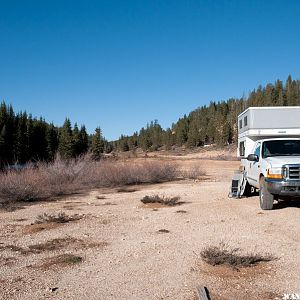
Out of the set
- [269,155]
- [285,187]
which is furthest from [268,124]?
[285,187]

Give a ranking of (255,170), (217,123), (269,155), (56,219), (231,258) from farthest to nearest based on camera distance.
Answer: (217,123), (255,170), (269,155), (56,219), (231,258)

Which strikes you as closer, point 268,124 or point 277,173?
point 277,173

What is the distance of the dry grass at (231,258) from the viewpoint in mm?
6232

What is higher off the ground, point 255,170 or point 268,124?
point 268,124

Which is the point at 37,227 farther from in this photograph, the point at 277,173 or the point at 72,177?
the point at 72,177

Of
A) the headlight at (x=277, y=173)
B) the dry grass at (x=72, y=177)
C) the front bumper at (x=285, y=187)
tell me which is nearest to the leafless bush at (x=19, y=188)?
the dry grass at (x=72, y=177)

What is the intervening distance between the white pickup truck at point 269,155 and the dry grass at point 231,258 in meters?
4.31

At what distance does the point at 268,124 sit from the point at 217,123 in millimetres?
116620

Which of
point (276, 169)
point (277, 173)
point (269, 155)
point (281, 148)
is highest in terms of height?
point (281, 148)

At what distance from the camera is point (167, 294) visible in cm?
513

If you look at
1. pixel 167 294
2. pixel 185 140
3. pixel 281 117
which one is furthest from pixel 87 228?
pixel 185 140

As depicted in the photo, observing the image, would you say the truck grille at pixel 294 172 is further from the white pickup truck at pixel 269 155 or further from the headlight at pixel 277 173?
the headlight at pixel 277 173

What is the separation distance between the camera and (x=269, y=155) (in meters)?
12.1

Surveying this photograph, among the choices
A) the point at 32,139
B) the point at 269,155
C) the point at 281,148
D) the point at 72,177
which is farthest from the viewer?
the point at 32,139
